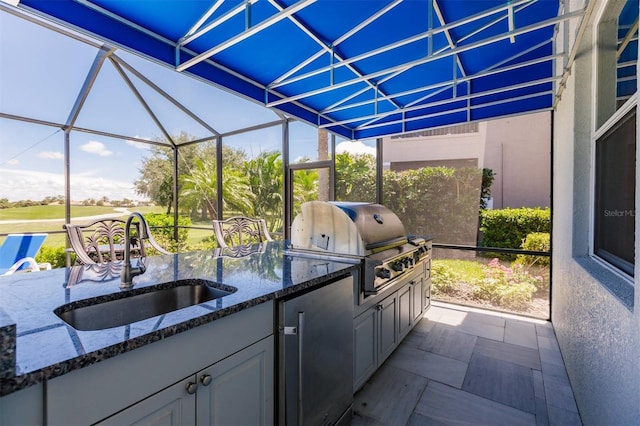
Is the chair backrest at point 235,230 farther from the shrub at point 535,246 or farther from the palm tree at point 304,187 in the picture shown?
the shrub at point 535,246

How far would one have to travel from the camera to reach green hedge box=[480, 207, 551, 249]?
11.8 feet

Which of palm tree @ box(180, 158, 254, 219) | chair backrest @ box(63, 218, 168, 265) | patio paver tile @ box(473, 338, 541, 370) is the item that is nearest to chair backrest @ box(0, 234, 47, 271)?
chair backrest @ box(63, 218, 168, 265)

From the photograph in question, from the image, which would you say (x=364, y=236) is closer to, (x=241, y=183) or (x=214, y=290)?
(x=214, y=290)

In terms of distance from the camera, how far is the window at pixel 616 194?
1.47 meters

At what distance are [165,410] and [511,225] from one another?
161 inches

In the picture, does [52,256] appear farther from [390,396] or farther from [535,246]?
[535,246]

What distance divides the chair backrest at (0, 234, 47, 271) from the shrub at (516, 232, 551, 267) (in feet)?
21.7

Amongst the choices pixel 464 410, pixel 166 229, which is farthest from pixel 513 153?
pixel 166 229

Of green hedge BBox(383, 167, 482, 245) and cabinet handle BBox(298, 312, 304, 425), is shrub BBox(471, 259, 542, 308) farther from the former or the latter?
cabinet handle BBox(298, 312, 304, 425)

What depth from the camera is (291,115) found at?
11.5 feet

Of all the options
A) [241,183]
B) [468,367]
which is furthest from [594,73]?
[241,183]

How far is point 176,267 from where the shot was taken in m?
1.97

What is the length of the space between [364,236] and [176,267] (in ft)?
4.42

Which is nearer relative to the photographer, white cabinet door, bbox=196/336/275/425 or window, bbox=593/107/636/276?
white cabinet door, bbox=196/336/275/425
